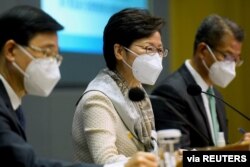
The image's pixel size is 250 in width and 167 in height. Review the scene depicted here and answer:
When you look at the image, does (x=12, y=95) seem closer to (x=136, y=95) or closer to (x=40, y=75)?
(x=40, y=75)

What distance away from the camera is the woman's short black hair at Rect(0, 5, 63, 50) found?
4.34 feet

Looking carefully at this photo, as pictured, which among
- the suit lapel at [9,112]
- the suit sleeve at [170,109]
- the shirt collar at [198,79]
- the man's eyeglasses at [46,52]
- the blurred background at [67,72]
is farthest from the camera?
the blurred background at [67,72]

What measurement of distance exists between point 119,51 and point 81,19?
0.87 m

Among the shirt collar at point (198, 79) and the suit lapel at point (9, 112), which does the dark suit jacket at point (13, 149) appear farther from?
the shirt collar at point (198, 79)

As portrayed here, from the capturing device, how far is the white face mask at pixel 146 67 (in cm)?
168

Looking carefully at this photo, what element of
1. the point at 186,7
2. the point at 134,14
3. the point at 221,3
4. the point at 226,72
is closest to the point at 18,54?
the point at 134,14

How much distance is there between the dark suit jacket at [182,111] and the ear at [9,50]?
0.79m

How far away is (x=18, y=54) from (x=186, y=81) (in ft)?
2.95

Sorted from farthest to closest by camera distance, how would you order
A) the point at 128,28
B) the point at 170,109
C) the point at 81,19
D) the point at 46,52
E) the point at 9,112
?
1. the point at 81,19
2. the point at 170,109
3. the point at 128,28
4. the point at 46,52
5. the point at 9,112

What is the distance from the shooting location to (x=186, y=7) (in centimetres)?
344

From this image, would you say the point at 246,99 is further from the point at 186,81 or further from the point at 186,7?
the point at 186,81

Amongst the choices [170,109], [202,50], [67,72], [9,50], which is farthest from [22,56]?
[67,72]

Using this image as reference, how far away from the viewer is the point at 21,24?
4.34ft

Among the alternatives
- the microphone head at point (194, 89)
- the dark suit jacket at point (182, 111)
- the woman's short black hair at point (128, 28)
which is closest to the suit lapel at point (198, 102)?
the dark suit jacket at point (182, 111)
